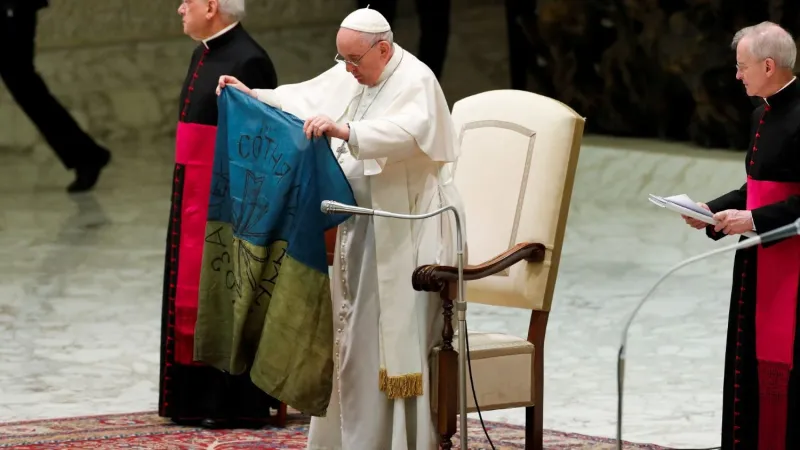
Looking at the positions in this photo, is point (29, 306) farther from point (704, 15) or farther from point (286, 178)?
point (704, 15)

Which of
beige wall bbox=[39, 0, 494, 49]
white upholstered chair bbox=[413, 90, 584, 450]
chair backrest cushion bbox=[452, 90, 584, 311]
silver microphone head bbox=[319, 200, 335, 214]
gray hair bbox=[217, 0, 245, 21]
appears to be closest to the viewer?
silver microphone head bbox=[319, 200, 335, 214]

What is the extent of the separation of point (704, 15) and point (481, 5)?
117 inches

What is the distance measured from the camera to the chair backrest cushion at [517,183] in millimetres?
5441

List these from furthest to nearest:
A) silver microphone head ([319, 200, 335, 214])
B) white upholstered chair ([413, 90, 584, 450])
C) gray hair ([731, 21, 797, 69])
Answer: white upholstered chair ([413, 90, 584, 450]) → gray hair ([731, 21, 797, 69]) → silver microphone head ([319, 200, 335, 214])

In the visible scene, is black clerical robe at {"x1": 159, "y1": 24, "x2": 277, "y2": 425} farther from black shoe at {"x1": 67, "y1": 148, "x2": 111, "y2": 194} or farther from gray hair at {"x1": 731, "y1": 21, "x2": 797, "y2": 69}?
black shoe at {"x1": 67, "y1": 148, "x2": 111, "y2": 194}

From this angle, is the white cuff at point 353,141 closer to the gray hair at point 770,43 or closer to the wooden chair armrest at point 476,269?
the wooden chair armrest at point 476,269

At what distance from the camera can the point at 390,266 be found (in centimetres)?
511

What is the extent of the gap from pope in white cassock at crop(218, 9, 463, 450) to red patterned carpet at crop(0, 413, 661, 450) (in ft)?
2.14

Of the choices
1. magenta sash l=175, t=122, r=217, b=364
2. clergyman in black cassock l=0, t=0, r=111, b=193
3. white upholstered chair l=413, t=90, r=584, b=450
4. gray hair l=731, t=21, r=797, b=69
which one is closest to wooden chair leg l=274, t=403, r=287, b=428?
magenta sash l=175, t=122, r=217, b=364

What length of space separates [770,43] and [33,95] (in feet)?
34.0

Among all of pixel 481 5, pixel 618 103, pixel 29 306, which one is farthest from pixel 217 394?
pixel 481 5

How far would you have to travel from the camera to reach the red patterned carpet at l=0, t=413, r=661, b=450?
577 centimetres

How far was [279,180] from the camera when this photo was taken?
5148mm

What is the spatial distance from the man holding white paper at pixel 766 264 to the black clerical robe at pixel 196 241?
6.33 ft
